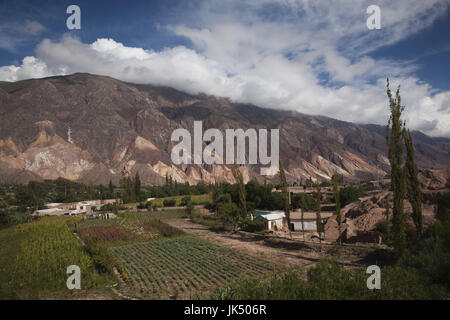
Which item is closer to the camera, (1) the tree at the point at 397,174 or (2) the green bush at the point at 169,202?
(1) the tree at the point at 397,174

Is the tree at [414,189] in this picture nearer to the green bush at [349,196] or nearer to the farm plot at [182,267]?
the farm plot at [182,267]

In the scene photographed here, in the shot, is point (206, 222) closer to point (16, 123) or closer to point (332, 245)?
point (332, 245)

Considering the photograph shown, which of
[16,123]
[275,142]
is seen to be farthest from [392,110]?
[275,142]

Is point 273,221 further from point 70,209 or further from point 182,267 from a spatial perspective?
point 70,209

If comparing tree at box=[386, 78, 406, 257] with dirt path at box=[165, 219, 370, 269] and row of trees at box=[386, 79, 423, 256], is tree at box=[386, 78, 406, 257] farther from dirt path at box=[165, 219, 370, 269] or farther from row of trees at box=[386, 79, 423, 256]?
dirt path at box=[165, 219, 370, 269]

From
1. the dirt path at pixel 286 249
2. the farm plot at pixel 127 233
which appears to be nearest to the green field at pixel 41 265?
the farm plot at pixel 127 233
